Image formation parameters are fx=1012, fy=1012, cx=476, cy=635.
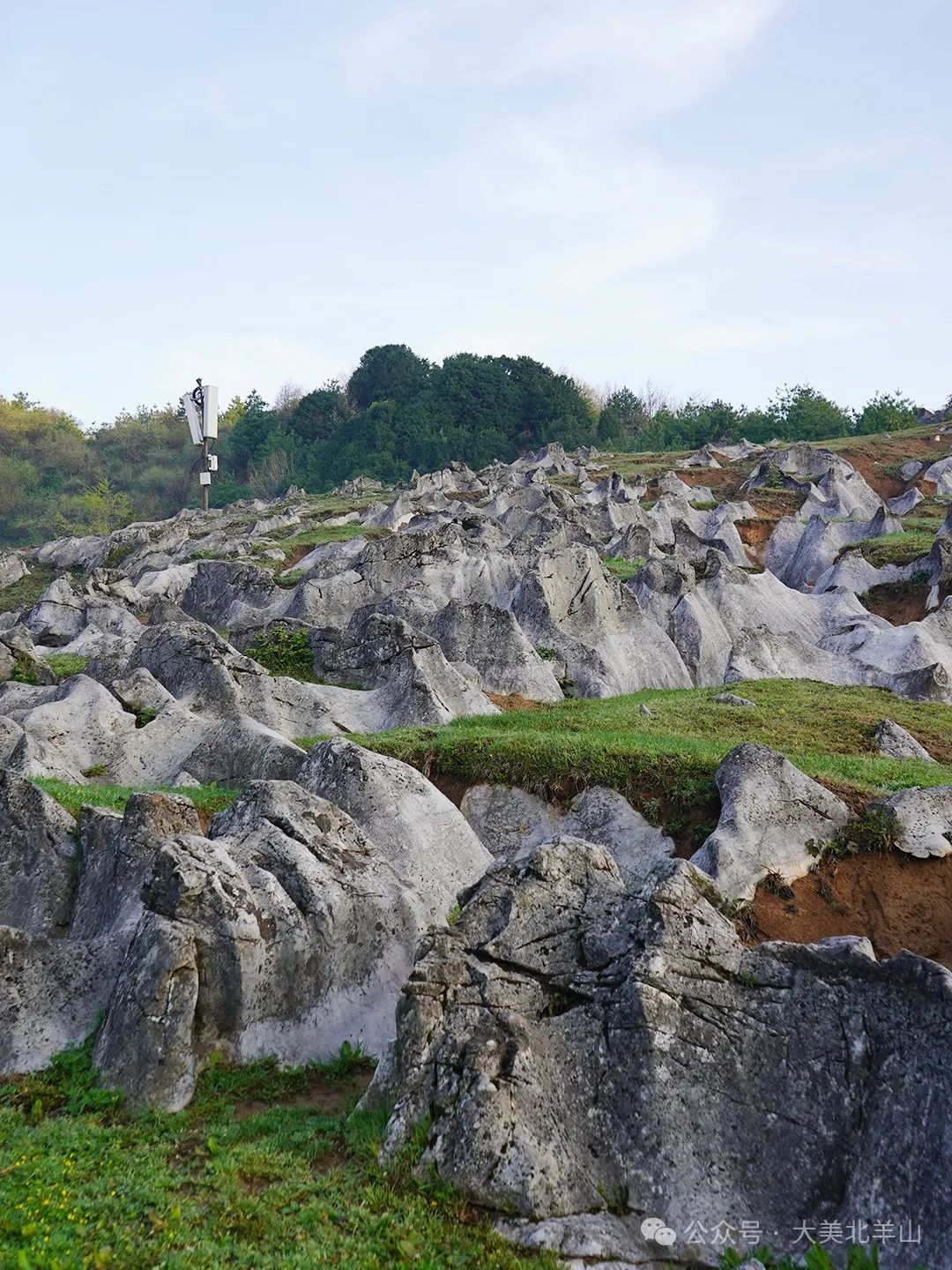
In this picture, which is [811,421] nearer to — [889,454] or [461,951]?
[889,454]

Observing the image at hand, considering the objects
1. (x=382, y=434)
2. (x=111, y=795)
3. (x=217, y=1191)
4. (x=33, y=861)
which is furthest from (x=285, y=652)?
(x=382, y=434)

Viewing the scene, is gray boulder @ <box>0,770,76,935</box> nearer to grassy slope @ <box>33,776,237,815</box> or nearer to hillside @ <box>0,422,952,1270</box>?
hillside @ <box>0,422,952,1270</box>

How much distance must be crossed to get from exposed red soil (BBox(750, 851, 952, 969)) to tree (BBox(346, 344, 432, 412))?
7848 cm

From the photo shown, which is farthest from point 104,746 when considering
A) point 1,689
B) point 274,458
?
point 274,458

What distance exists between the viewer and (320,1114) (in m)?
8.80

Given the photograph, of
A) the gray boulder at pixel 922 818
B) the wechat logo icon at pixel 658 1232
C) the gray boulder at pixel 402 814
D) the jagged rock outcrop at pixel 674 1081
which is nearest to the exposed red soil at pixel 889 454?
the gray boulder at pixel 922 818

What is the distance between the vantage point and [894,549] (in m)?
35.5

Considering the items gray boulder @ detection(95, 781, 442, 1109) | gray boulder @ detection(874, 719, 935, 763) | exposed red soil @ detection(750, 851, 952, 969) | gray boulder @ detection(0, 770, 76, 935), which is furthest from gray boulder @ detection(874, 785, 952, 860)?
gray boulder @ detection(0, 770, 76, 935)

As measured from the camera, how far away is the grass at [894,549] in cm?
3434

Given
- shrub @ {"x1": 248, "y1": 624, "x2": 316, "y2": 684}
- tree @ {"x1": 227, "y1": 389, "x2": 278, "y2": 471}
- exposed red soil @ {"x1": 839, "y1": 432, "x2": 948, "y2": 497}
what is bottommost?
shrub @ {"x1": 248, "y1": 624, "x2": 316, "y2": 684}

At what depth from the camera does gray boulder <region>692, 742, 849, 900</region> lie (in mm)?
13000

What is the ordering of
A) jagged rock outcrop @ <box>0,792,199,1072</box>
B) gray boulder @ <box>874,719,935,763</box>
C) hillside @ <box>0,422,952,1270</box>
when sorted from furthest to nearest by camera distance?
gray boulder @ <box>874,719,935,763</box>
jagged rock outcrop @ <box>0,792,199,1072</box>
hillside @ <box>0,422,952,1270</box>

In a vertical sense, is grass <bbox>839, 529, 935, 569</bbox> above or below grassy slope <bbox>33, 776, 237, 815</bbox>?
above

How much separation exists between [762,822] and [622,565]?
73.1 feet
